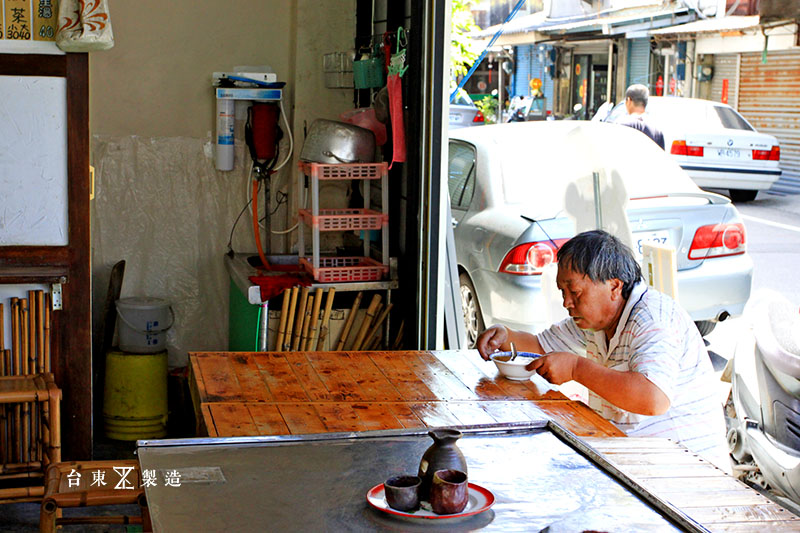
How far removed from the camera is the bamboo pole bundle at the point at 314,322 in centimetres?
504

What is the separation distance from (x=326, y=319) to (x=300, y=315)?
0.54ft

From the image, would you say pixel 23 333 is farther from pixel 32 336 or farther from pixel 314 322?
pixel 314 322

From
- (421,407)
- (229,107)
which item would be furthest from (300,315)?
(421,407)

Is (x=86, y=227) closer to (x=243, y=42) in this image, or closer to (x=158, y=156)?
(x=158, y=156)

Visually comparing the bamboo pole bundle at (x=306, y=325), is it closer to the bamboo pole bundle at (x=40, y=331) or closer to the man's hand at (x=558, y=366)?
the bamboo pole bundle at (x=40, y=331)

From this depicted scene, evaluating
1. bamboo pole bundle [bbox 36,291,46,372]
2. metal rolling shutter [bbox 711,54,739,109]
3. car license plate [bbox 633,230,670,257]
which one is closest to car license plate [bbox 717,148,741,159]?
metal rolling shutter [bbox 711,54,739,109]

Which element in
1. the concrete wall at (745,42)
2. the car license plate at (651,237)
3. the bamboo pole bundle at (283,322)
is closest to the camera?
the bamboo pole bundle at (283,322)

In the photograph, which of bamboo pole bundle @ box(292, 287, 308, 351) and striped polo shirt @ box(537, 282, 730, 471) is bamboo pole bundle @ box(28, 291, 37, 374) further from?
striped polo shirt @ box(537, 282, 730, 471)

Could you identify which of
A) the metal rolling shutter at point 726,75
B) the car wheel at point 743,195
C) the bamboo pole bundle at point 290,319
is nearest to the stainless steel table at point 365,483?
the bamboo pole bundle at point 290,319

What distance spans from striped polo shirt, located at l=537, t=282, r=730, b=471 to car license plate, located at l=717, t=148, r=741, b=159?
31.9 feet

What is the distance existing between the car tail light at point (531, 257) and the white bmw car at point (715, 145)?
21.6 ft

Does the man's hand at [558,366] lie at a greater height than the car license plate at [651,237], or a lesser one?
lesser

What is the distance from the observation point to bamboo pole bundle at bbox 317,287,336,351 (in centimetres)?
507

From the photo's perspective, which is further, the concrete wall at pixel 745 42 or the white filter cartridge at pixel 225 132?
the concrete wall at pixel 745 42
